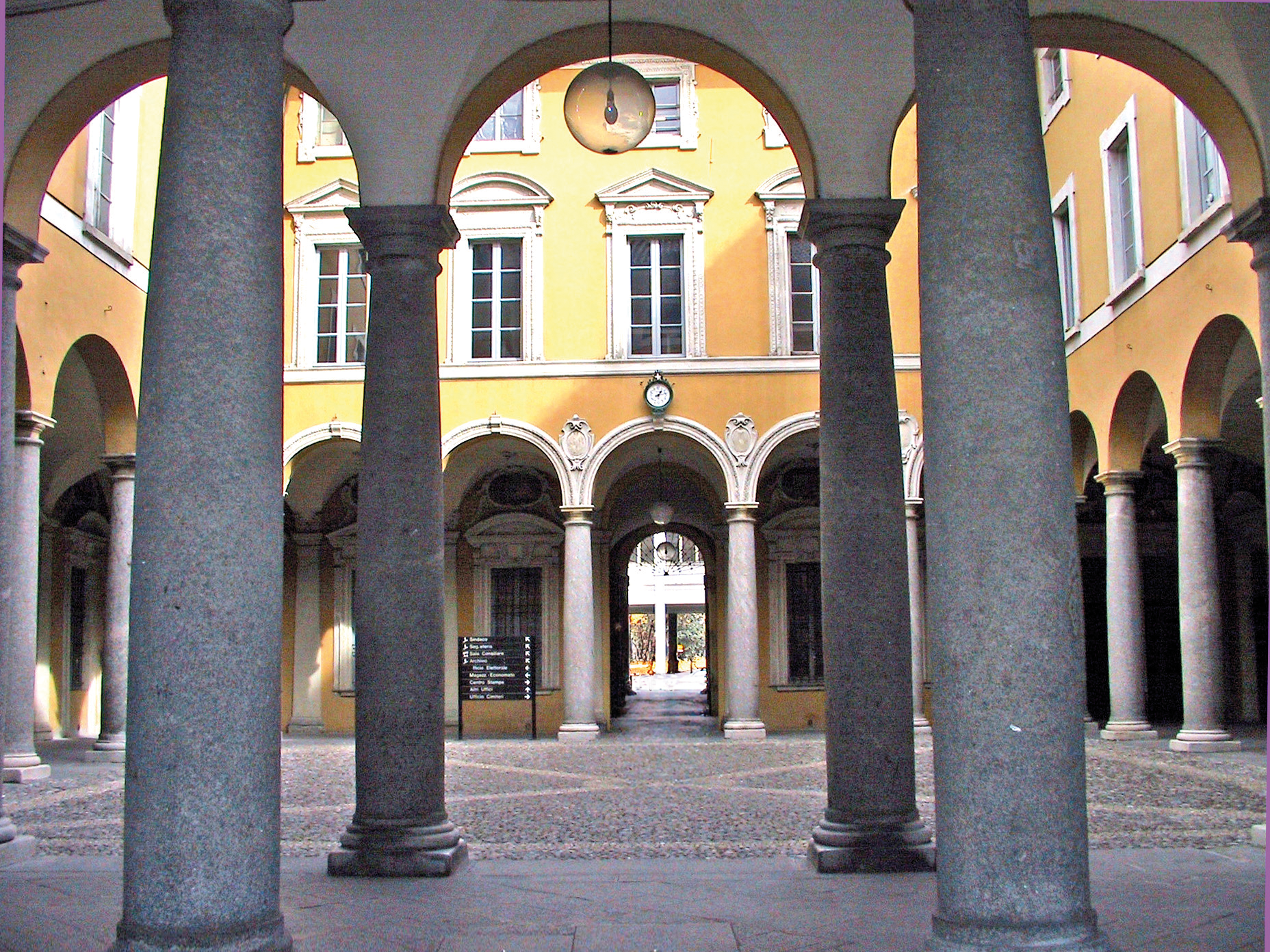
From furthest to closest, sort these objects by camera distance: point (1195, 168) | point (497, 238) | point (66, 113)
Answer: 1. point (497, 238)
2. point (1195, 168)
3. point (66, 113)

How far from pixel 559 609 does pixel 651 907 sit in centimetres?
1681

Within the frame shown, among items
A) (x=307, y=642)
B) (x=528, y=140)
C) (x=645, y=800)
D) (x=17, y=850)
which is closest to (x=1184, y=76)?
(x=645, y=800)

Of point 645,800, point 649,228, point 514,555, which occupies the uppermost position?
point 649,228

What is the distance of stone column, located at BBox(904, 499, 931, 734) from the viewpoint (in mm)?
20188

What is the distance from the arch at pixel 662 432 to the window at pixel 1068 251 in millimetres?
5600

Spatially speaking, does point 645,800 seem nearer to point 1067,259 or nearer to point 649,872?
point 649,872

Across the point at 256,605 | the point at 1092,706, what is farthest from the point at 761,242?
the point at 256,605

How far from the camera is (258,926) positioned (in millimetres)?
4145

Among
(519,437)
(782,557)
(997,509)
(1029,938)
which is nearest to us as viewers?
(1029,938)

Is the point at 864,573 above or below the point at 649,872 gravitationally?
above

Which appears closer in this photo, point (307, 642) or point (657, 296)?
point (657, 296)

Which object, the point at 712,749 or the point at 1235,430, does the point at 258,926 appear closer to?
the point at 712,749

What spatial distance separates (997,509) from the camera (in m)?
4.14

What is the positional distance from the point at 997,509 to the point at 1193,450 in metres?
13.5
